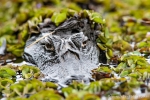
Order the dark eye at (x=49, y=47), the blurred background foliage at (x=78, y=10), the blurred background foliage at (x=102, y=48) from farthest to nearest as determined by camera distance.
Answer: the blurred background foliage at (x=78, y=10) → the dark eye at (x=49, y=47) → the blurred background foliage at (x=102, y=48)

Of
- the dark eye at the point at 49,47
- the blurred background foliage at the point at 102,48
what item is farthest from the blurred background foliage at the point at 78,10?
the dark eye at the point at 49,47

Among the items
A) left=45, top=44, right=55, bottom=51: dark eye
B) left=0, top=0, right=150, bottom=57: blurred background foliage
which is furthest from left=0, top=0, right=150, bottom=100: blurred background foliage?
left=45, top=44, right=55, bottom=51: dark eye

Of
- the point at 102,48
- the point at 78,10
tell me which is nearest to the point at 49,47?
the point at 102,48

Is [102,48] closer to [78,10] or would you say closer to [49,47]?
[49,47]

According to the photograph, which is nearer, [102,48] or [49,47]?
[49,47]

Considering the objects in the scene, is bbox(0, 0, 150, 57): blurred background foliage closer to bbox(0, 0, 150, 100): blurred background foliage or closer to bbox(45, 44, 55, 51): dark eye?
bbox(0, 0, 150, 100): blurred background foliage

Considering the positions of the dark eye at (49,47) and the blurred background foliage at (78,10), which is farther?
the blurred background foliage at (78,10)

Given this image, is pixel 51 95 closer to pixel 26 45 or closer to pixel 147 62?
pixel 147 62

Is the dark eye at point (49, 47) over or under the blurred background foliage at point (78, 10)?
under

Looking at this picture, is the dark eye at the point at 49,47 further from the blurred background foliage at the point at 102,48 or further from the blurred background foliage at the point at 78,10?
the blurred background foliage at the point at 78,10

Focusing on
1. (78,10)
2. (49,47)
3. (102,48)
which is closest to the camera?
(49,47)

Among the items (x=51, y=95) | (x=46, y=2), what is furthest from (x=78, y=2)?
(x=51, y=95)
